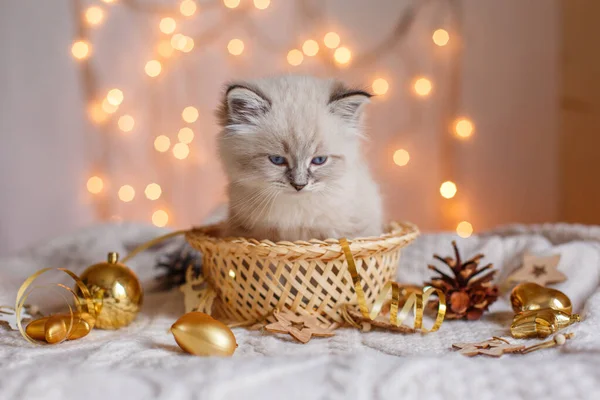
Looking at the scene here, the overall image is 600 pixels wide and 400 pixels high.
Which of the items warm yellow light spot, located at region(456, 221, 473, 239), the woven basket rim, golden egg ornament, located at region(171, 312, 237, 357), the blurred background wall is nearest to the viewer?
golden egg ornament, located at region(171, 312, 237, 357)

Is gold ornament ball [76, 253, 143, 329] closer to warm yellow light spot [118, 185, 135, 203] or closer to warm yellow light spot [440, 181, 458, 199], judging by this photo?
warm yellow light spot [118, 185, 135, 203]

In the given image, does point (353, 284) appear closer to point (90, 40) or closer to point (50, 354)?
point (50, 354)

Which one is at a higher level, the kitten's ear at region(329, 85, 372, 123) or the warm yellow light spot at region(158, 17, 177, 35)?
the warm yellow light spot at region(158, 17, 177, 35)

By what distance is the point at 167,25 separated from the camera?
2287 mm

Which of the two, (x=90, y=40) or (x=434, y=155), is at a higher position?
(x=90, y=40)

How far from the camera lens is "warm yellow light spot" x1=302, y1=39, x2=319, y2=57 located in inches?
90.4

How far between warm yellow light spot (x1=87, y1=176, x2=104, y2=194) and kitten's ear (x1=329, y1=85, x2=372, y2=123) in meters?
1.60

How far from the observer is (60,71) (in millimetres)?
2334

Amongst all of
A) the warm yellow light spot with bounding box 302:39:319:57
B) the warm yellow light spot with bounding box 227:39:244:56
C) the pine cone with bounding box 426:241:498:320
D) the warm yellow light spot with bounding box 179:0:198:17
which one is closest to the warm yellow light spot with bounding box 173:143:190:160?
the warm yellow light spot with bounding box 227:39:244:56

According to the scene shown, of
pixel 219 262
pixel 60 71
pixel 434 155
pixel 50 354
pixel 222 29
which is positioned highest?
pixel 222 29

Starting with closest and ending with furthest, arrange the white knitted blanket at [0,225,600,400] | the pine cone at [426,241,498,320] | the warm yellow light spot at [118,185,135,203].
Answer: the white knitted blanket at [0,225,600,400] → the pine cone at [426,241,498,320] → the warm yellow light spot at [118,185,135,203]

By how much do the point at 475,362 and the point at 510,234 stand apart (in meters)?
1.05

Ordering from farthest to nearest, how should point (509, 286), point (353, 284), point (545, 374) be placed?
1. point (509, 286)
2. point (353, 284)
3. point (545, 374)

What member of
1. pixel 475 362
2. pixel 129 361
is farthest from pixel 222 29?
pixel 475 362
